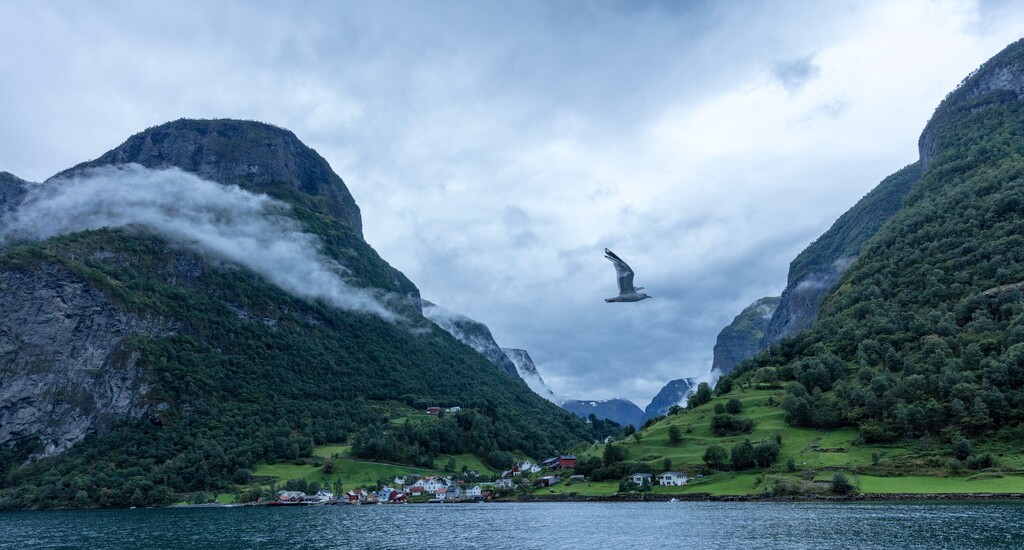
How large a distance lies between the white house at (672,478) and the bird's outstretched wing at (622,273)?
300ft

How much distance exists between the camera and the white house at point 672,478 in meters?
120

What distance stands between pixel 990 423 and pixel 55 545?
126726 mm

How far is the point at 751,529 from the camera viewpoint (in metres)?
65.8

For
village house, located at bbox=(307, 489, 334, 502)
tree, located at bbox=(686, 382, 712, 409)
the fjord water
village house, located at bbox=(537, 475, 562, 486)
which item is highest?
tree, located at bbox=(686, 382, 712, 409)

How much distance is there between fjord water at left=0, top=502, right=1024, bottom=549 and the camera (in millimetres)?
56812

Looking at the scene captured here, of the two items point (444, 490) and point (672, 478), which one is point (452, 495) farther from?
point (672, 478)

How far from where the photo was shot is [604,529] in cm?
7450

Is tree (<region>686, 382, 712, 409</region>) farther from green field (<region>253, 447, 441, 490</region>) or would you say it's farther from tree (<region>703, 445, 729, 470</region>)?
green field (<region>253, 447, 441, 490</region>)

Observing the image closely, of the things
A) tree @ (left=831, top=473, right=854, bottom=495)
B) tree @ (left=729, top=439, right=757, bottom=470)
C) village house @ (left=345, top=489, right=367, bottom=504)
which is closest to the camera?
tree @ (left=831, top=473, right=854, bottom=495)

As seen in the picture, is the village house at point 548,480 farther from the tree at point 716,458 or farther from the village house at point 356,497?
the village house at point 356,497

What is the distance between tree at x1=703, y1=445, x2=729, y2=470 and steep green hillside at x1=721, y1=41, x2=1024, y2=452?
17.7 meters

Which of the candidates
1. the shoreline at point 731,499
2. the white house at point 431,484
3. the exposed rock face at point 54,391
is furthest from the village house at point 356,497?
the exposed rock face at point 54,391

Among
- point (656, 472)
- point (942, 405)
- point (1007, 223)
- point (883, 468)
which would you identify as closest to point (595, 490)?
point (656, 472)

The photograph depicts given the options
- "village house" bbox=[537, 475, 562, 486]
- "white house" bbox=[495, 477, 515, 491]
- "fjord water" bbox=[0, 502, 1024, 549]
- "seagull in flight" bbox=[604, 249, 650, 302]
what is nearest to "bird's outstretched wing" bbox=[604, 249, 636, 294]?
"seagull in flight" bbox=[604, 249, 650, 302]
